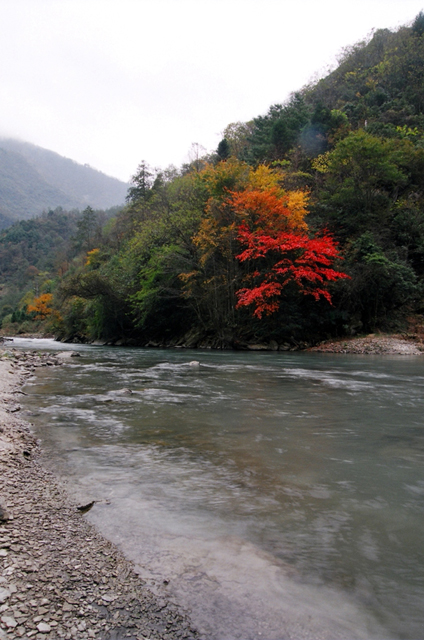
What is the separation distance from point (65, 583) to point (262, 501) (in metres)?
1.58

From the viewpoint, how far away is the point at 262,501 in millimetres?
3193

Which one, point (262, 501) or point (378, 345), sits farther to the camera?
point (378, 345)

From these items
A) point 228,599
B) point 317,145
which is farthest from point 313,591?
point 317,145

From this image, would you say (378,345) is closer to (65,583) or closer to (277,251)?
(277,251)

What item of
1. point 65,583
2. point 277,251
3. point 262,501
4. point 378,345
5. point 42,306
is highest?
point 277,251

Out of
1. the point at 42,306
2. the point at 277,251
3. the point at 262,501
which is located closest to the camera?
the point at 262,501

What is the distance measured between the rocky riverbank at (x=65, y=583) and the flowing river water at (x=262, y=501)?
0.13 meters

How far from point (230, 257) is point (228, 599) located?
20592mm

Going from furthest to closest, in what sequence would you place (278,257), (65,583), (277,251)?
(278,257) < (277,251) < (65,583)

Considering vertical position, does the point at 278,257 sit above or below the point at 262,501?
above

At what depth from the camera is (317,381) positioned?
9.88 m

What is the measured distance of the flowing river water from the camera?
2006 mm

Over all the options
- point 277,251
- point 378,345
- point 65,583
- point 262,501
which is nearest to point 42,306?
point 277,251

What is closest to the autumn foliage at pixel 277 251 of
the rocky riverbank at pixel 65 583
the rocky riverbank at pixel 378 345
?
the rocky riverbank at pixel 378 345
